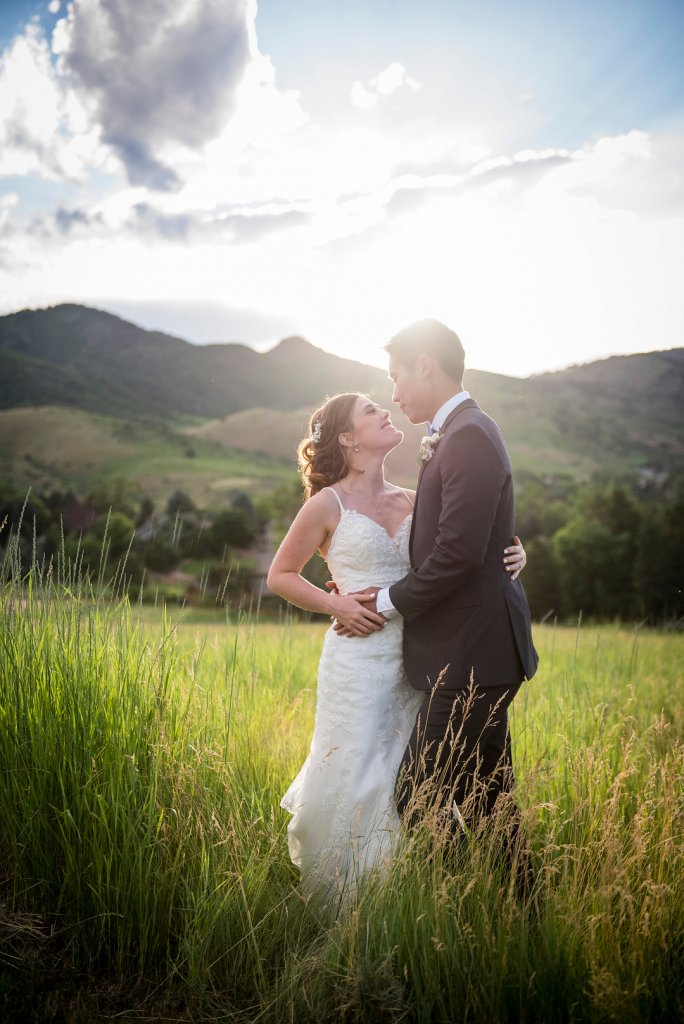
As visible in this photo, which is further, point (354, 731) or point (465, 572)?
point (354, 731)

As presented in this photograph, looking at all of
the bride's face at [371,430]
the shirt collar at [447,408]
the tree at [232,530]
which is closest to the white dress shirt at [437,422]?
the shirt collar at [447,408]

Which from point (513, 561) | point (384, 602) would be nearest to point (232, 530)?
point (384, 602)

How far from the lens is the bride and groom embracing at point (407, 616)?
132 inches

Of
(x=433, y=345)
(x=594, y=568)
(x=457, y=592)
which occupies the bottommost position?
(x=594, y=568)

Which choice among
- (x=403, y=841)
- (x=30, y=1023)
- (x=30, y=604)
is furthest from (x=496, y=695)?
(x=30, y=604)

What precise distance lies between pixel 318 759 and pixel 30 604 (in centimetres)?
192

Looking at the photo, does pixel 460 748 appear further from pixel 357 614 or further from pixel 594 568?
pixel 594 568

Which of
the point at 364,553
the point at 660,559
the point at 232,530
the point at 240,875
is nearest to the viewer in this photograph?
the point at 240,875

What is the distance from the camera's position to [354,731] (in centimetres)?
382

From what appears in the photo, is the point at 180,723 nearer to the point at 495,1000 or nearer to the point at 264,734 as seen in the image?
the point at 264,734

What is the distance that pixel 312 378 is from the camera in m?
120

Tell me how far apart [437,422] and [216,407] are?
115 meters

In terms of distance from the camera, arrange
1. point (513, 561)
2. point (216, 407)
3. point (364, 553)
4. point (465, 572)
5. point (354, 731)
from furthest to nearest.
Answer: point (216, 407) < point (364, 553) < point (354, 731) < point (513, 561) < point (465, 572)

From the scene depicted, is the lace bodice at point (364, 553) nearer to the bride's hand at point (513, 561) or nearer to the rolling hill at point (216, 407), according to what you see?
the bride's hand at point (513, 561)
